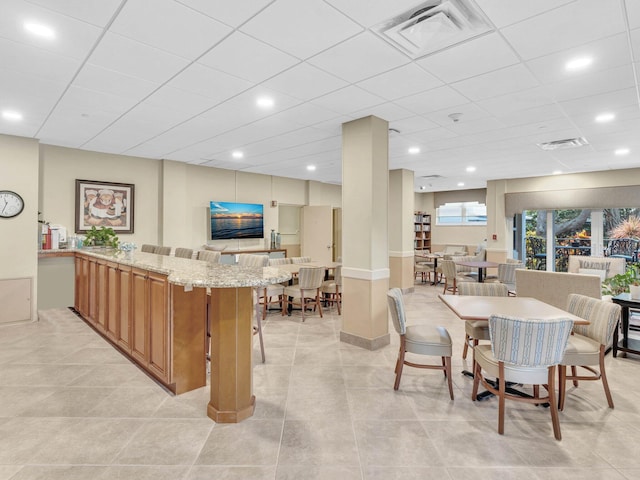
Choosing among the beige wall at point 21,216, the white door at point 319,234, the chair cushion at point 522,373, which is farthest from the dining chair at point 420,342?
the white door at point 319,234

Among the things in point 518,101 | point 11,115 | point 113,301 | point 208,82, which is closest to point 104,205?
point 11,115

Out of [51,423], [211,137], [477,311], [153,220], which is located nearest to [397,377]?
[477,311]

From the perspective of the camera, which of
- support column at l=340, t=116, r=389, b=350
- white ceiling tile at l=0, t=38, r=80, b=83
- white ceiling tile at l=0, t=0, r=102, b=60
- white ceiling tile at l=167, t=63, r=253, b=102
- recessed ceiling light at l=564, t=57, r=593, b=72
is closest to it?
white ceiling tile at l=0, t=0, r=102, b=60

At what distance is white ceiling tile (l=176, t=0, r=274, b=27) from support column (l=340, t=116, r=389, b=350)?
2.11 m

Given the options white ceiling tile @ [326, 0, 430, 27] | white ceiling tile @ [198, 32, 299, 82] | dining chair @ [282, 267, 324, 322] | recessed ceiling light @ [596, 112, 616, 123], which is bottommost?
dining chair @ [282, 267, 324, 322]

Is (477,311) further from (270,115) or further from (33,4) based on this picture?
(33,4)

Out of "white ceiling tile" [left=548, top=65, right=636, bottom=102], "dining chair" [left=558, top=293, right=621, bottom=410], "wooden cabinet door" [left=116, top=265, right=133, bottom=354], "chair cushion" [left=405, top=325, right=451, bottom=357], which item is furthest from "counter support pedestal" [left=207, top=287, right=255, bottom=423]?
"white ceiling tile" [left=548, top=65, right=636, bottom=102]

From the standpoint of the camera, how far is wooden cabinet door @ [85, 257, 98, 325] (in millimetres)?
4412

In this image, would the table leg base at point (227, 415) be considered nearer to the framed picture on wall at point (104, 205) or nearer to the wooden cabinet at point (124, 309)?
the wooden cabinet at point (124, 309)

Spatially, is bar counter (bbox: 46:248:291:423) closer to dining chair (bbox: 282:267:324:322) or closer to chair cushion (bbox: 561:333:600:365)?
dining chair (bbox: 282:267:324:322)

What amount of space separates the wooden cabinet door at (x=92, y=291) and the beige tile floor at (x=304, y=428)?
3.00 ft

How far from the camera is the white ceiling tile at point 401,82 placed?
2887 mm

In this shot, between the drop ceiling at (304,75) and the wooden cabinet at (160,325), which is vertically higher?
the drop ceiling at (304,75)

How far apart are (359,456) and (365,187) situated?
273 centimetres
